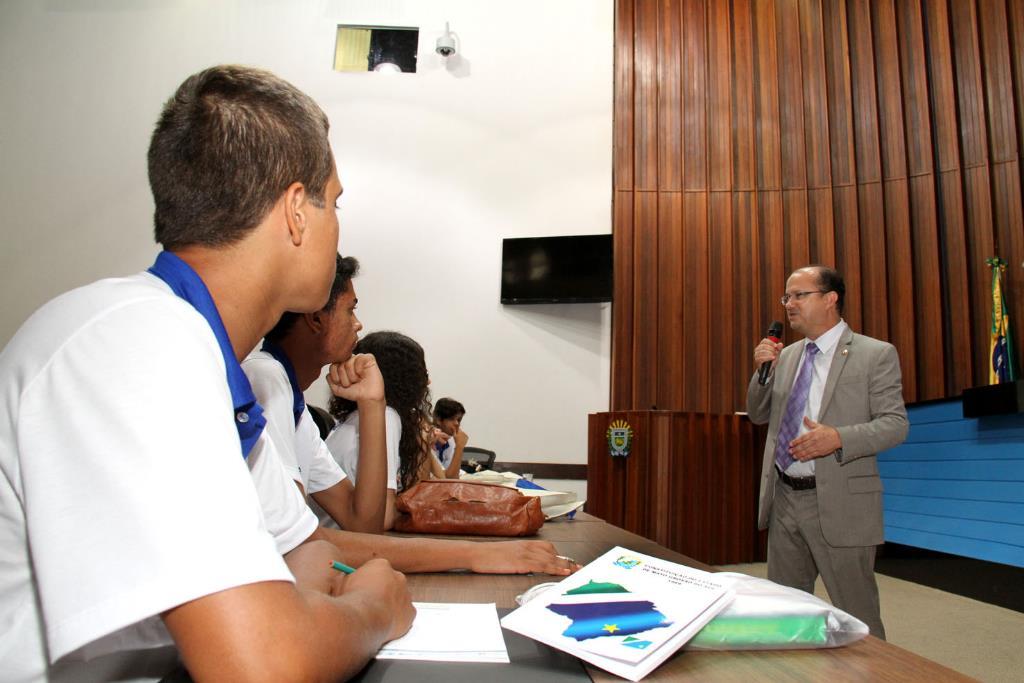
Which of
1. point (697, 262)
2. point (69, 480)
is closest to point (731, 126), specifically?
point (697, 262)

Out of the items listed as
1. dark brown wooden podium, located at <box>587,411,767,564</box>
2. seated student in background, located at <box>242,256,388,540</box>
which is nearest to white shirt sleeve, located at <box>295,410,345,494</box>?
seated student in background, located at <box>242,256,388,540</box>

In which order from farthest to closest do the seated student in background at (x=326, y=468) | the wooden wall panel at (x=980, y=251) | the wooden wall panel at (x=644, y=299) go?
the wooden wall panel at (x=644, y=299), the wooden wall panel at (x=980, y=251), the seated student in background at (x=326, y=468)

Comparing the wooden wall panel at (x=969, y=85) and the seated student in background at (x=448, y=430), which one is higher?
the wooden wall panel at (x=969, y=85)

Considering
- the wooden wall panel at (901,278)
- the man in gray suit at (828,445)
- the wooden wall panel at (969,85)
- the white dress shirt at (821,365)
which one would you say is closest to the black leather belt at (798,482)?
the man in gray suit at (828,445)

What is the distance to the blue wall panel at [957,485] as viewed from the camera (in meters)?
3.86

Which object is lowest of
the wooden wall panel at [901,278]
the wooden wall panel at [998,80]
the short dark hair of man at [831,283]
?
the short dark hair of man at [831,283]

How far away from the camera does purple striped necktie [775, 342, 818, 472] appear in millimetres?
2992

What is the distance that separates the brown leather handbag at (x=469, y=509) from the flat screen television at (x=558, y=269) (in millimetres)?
4557

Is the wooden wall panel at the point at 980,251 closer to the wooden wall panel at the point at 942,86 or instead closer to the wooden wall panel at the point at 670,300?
the wooden wall panel at the point at 942,86

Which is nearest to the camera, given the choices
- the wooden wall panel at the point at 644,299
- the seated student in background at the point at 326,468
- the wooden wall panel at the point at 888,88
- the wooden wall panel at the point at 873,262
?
the seated student in background at the point at 326,468

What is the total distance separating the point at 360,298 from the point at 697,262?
9.82 ft

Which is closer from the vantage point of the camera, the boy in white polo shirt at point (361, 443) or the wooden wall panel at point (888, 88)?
the boy in white polo shirt at point (361, 443)

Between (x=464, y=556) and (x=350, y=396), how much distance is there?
75 cm

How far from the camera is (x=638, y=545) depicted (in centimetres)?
159
